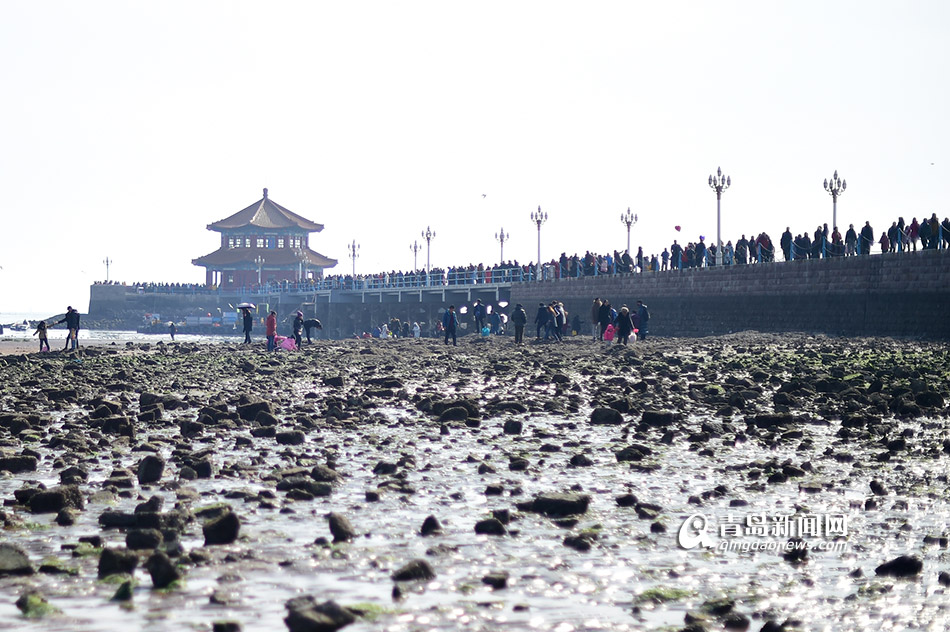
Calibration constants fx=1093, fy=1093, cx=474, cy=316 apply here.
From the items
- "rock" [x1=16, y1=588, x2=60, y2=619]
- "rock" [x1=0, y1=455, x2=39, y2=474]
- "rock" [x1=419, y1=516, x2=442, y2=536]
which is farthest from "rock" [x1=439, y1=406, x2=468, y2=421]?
"rock" [x1=16, y1=588, x2=60, y2=619]

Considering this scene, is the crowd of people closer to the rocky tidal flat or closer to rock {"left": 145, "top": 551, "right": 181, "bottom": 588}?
the rocky tidal flat

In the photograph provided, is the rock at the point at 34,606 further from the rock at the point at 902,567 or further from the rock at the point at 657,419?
the rock at the point at 657,419

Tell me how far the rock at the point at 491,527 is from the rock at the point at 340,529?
0.89 metres

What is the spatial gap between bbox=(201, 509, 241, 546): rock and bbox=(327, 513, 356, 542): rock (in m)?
0.63

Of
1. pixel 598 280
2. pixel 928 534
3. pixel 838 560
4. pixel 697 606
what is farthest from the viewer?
pixel 598 280

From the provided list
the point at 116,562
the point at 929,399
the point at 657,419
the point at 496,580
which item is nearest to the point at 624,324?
the point at 929,399

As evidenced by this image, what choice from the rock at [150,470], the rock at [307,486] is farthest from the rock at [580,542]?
the rock at [150,470]

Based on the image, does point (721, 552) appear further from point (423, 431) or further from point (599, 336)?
point (599, 336)

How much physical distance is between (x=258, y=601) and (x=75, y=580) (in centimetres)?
117

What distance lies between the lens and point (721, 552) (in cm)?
695

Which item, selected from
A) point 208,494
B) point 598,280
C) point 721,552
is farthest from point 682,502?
point 598,280

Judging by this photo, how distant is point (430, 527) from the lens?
24.7 ft

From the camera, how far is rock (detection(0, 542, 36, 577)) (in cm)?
624

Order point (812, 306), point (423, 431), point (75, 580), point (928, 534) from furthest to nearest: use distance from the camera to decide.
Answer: point (812, 306) < point (423, 431) < point (928, 534) < point (75, 580)
